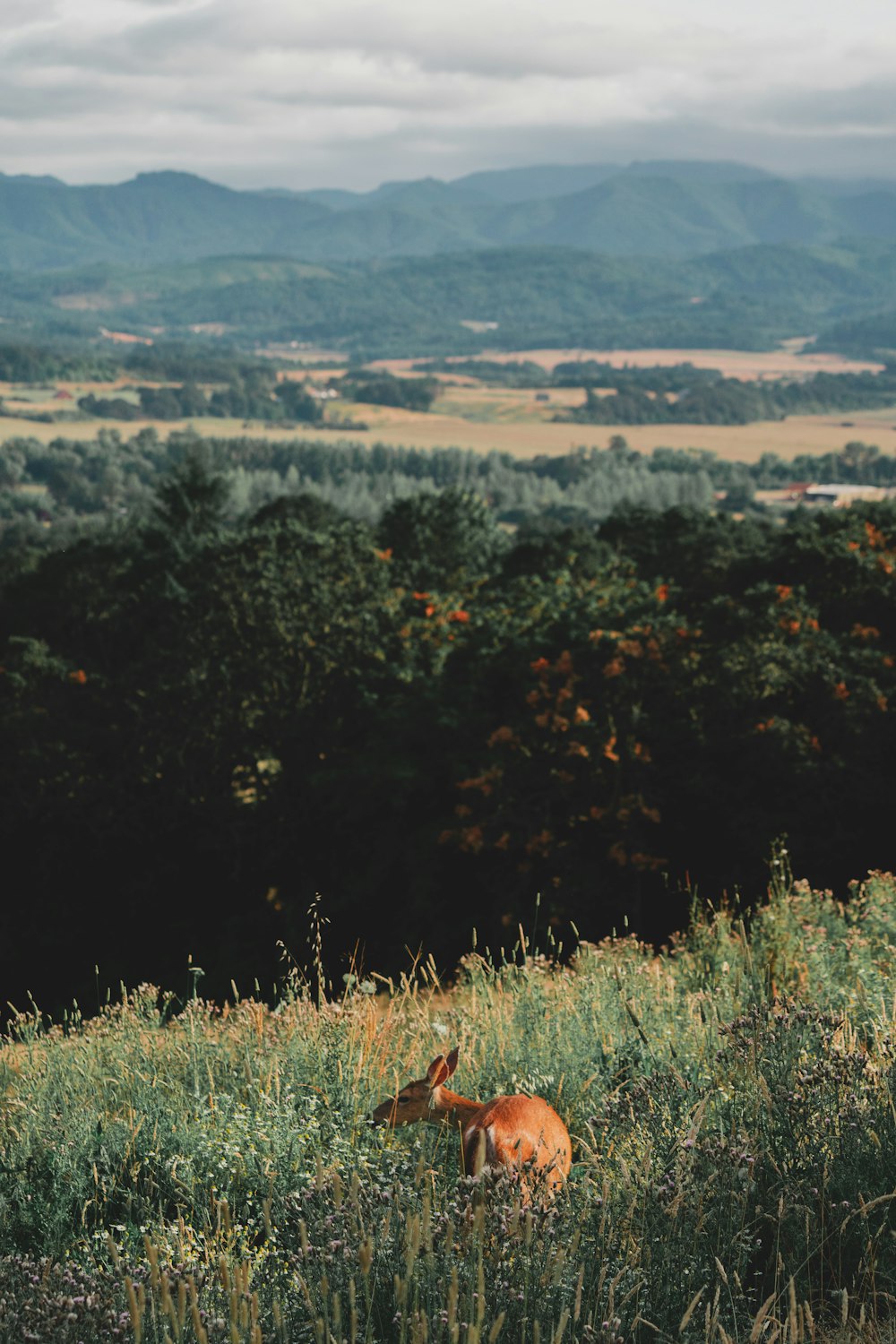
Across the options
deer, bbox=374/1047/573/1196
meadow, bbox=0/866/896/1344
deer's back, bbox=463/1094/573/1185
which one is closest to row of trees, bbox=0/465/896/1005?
meadow, bbox=0/866/896/1344

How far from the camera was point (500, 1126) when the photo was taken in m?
4.14

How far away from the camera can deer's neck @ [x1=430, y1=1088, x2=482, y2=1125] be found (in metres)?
4.39

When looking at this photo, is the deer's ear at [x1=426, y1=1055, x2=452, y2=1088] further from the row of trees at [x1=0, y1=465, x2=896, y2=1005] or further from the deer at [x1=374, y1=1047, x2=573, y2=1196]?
the row of trees at [x1=0, y1=465, x2=896, y2=1005]

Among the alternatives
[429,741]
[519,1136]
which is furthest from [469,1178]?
[429,741]

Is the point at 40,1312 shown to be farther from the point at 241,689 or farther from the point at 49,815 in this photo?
the point at 49,815

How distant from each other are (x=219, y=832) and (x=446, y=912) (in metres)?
7.40

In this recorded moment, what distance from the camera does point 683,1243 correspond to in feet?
11.7

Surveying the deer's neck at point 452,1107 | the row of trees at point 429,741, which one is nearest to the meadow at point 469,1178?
the deer's neck at point 452,1107

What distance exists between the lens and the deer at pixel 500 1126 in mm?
3969

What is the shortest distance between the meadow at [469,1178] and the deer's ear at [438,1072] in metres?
0.16

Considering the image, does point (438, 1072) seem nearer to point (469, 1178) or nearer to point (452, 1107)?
point (452, 1107)

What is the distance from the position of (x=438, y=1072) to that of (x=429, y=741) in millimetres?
15427

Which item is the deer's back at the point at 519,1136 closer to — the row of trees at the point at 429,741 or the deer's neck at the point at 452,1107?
the deer's neck at the point at 452,1107

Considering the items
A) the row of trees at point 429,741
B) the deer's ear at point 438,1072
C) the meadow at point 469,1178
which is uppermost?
the deer's ear at point 438,1072
